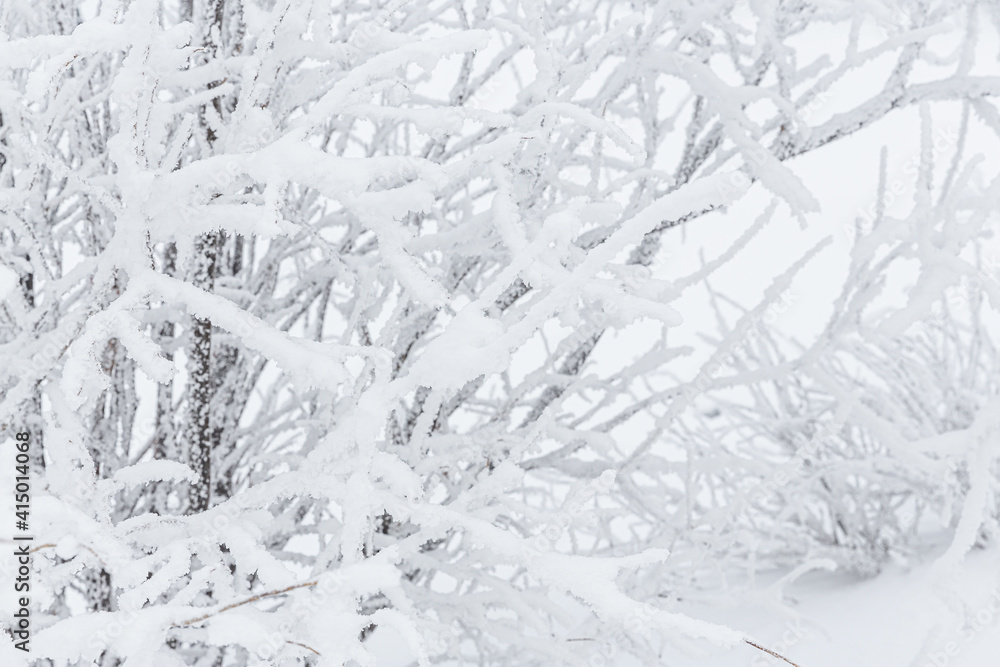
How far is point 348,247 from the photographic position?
2.00 meters

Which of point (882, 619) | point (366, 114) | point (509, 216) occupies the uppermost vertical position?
point (366, 114)

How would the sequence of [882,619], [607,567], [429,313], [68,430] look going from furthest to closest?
[882,619], [429,313], [68,430], [607,567]

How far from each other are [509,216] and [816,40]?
1386 centimetres

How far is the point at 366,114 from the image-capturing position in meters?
1.03

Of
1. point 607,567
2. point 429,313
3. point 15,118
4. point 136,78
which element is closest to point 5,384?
point 15,118

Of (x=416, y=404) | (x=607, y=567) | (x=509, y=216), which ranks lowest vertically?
(x=416, y=404)

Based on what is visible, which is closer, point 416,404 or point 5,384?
point 5,384

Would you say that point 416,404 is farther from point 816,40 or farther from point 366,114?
point 816,40

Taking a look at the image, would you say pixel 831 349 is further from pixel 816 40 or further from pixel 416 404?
pixel 816 40

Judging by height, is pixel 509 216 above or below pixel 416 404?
above

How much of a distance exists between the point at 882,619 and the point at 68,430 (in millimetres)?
2625

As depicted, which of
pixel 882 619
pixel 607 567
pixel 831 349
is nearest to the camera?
pixel 607 567

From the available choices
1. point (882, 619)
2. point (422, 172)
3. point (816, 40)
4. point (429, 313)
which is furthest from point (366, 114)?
point (816, 40)

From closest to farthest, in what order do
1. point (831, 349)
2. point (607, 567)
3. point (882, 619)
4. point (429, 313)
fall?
point (607, 567), point (429, 313), point (831, 349), point (882, 619)
